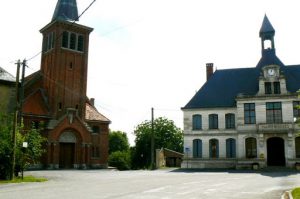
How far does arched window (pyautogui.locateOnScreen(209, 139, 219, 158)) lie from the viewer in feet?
139

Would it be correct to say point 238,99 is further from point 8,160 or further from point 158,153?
point 8,160

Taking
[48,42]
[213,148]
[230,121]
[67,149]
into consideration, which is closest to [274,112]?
[230,121]

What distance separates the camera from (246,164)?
39188mm

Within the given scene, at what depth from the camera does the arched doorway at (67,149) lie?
4294cm

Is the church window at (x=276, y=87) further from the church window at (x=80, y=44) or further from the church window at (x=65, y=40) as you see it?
the church window at (x=65, y=40)

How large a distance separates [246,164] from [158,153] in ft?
49.0

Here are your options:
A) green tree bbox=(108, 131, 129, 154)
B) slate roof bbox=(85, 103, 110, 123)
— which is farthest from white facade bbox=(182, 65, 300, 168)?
green tree bbox=(108, 131, 129, 154)

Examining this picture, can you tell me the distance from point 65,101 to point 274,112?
83.2 feet

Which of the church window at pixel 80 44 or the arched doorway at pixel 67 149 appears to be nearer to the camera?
the arched doorway at pixel 67 149

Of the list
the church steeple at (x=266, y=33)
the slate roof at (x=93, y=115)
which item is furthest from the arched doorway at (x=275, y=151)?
Result: the slate roof at (x=93, y=115)

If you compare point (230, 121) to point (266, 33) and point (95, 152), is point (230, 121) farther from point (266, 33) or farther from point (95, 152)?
point (95, 152)

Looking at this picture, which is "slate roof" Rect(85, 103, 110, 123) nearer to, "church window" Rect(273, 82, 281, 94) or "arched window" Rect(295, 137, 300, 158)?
"church window" Rect(273, 82, 281, 94)

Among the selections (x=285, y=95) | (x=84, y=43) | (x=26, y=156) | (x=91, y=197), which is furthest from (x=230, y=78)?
(x=91, y=197)

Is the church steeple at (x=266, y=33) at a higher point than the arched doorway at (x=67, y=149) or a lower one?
higher
